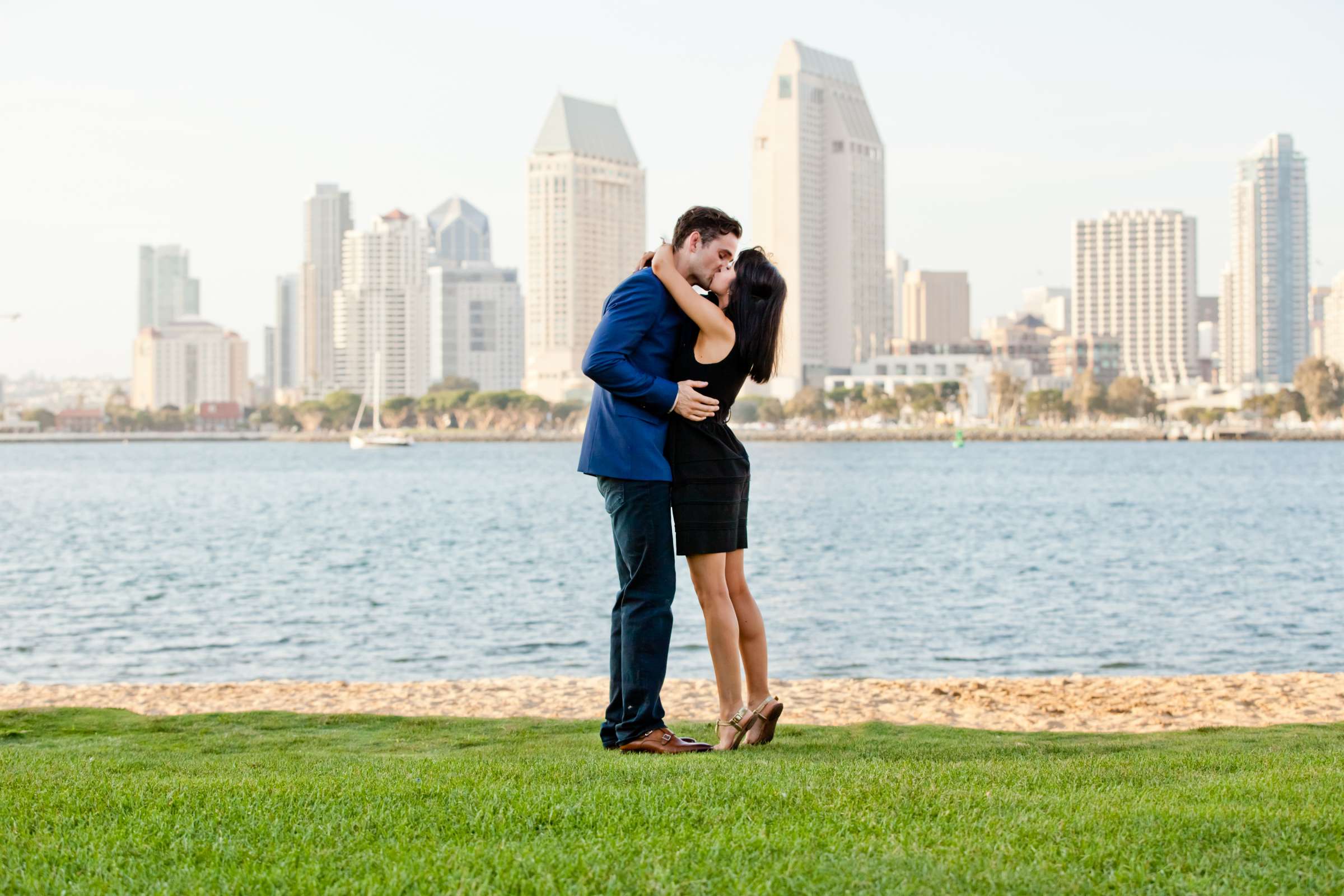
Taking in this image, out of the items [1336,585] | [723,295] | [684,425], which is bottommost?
[1336,585]

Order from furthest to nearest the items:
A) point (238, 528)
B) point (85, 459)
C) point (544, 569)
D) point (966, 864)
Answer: point (85, 459), point (238, 528), point (544, 569), point (966, 864)

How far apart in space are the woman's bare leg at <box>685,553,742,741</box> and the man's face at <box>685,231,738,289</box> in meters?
1.30

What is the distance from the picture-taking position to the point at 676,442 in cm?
625

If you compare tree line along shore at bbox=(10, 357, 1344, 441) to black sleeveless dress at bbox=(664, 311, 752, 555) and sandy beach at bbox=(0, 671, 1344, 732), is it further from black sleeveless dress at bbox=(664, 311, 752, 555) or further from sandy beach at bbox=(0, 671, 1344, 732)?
black sleeveless dress at bbox=(664, 311, 752, 555)

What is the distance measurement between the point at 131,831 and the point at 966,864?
247 centimetres

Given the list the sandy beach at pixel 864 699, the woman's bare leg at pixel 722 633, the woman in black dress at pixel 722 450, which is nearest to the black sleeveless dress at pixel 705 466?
the woman in black dress at pixel 722 450

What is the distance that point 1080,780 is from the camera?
17.3 feet

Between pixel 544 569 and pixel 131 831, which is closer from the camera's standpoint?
pixel 131 831

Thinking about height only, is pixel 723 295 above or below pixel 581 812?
above

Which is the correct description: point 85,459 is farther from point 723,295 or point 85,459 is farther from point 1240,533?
point 723,295

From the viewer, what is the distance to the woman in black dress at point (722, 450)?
245 inches

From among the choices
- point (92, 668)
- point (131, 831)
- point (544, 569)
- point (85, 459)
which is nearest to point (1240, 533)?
point (544, 569)

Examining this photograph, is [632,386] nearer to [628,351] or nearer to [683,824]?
[628,351]

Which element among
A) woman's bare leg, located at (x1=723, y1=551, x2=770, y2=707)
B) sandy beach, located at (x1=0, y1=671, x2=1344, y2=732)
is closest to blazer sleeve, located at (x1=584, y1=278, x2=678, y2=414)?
woman's bare leg, located at (x1=723, y1=551, x2=770, y2=707)
